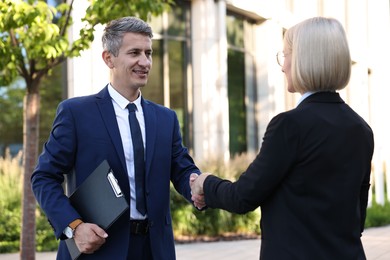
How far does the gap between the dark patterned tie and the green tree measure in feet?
11.2

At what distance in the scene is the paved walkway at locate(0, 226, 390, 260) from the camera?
10523 millimetres

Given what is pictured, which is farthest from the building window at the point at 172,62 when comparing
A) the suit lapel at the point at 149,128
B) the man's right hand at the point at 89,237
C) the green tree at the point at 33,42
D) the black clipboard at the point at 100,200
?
the man's right hand at the point at 89,237

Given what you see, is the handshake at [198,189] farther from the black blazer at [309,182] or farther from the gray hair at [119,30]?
the gray hair at [119,30]

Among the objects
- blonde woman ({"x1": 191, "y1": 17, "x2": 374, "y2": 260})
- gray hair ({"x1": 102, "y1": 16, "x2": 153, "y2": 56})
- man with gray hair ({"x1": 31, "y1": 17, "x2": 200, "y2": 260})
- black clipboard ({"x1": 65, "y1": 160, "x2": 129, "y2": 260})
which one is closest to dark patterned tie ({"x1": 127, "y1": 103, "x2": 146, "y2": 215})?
man with gray hair ({"x1": 31, "y1": 17, "x2": 200, "y2": 260})

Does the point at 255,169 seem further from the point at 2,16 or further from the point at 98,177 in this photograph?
the point at 2,16

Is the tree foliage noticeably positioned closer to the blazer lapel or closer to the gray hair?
the gray hair

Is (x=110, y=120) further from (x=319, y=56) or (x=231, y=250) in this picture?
(x=231, y=250)

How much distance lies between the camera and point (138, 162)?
3762 millimetres

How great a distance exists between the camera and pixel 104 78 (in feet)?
46.1

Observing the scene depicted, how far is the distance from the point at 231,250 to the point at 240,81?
851cm

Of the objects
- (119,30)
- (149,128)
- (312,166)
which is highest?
(119,30)

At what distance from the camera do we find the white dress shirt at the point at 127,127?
3734mm

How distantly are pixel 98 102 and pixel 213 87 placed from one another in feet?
43.0

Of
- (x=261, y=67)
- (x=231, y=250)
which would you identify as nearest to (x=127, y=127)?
(x=231, y=250)
